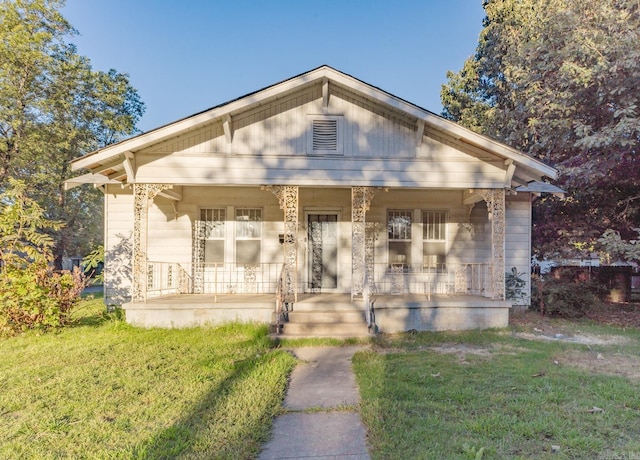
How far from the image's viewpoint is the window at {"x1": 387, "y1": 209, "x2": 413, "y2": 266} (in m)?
9.34

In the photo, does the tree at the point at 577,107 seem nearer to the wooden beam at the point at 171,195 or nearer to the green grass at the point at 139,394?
the green grass at the point at 139,394

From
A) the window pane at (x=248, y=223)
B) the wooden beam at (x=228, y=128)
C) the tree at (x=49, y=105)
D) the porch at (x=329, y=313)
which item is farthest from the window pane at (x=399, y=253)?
the tree at (x=49, y=105)

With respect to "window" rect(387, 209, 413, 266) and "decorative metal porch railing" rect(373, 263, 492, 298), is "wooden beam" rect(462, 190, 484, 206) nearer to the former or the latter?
"window" rect(387, 209, 413, 266)

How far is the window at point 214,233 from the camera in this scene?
A: 9.16m

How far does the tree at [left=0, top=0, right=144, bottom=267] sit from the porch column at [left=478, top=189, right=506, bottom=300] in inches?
677

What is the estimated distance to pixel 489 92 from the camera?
1656 cm

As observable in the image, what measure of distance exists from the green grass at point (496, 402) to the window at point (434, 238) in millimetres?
3389

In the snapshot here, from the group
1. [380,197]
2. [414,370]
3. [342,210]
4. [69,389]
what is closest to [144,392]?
[69,389]

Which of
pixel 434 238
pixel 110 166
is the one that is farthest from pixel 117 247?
pixel 434 238

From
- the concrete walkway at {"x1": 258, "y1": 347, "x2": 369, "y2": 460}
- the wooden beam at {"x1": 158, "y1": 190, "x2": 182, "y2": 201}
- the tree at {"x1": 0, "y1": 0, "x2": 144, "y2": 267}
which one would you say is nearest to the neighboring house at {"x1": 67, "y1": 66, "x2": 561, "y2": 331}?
the wooden beam at {"x1": 158, "y1": 190, "x2": 182, "y2": 201}

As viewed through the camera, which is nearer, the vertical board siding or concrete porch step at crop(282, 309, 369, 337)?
concrete porch step at crop(282, 309, 369, 337)

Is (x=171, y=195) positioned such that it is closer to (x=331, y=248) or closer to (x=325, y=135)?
(x=325, y=135)

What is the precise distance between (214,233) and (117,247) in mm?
2400

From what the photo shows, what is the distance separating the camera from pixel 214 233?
30.1ft
